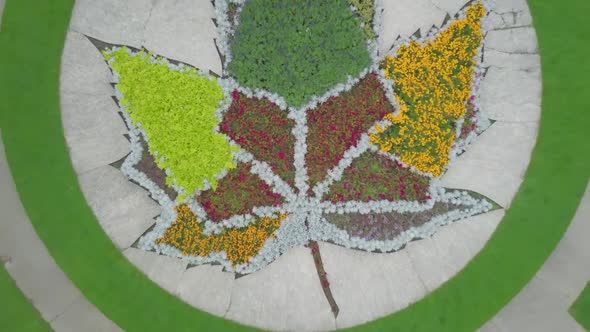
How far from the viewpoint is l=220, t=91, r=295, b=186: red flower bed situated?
5246 millimetres

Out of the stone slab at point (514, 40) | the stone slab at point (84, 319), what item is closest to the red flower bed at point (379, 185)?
the stone slab at point (514, 40)

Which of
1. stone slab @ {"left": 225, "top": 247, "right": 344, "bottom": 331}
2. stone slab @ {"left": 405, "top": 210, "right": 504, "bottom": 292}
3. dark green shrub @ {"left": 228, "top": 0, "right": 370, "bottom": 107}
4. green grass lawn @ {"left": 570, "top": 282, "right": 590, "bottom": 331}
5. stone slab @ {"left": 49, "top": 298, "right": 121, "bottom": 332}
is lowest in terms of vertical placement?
green grass lawn @ {"left": 570, "top": 282, "right": 590, "bottom": 331}

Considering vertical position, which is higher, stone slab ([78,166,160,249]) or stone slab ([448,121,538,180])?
stone slab ([78,166,160,249])

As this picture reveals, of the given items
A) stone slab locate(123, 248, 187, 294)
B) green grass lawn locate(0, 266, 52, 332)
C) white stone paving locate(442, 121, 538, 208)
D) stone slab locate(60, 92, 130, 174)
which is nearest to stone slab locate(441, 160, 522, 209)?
white stone paving locate(442, 121, 538, 208)

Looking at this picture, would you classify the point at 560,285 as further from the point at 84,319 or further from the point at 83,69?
the point at 83,69

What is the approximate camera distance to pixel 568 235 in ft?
17.4

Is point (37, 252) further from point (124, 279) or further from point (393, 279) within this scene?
point (393, 279)

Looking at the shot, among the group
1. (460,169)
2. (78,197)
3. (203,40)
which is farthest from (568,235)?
(78,197)

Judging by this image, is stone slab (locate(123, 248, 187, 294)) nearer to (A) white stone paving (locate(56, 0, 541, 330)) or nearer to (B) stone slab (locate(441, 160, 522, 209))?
(A) white stone paving (locate(56, 0, 541, 330))

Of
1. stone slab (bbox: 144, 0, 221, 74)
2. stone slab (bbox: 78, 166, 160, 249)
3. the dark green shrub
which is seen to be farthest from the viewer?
stone slab (bbox: 78, 166, 160, 249)

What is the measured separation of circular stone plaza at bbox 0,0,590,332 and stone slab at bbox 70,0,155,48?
0.03 meters

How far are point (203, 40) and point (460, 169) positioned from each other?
3.87m

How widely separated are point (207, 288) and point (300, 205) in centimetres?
171

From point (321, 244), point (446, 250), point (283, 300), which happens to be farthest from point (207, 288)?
point (446, 250)
